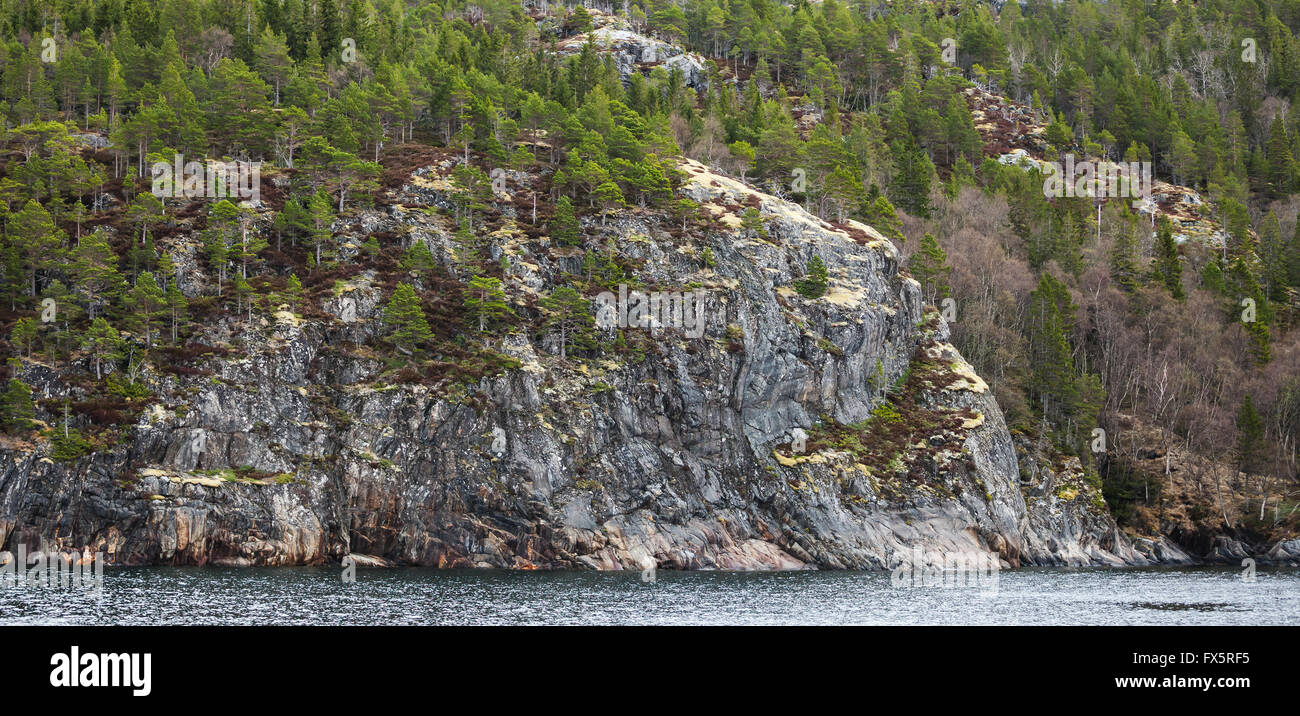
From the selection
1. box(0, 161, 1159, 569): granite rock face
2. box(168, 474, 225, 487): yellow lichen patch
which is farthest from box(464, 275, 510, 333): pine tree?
box(168, 474, 225, 487): yellow lichen patch

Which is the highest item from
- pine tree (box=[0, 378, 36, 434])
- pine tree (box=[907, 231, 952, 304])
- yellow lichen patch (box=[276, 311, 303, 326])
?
pine tree (box=[907, 231, 952, 304])

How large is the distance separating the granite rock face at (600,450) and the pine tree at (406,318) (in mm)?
2495

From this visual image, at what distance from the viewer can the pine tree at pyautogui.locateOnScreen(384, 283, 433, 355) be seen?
252 ft

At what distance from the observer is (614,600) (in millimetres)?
52656

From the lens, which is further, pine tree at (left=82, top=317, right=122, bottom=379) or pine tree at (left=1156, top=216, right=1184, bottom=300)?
pine tree at (left=1156, top=216, right=1184, bottom=300)

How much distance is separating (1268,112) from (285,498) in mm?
152344

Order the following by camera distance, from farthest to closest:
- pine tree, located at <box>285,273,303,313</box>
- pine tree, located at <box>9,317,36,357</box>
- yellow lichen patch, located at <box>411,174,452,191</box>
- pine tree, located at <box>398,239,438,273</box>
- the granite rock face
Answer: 1. yellow lichen patch, located at <box>411,174,452,191</box>
2. pine tree, located at <box>398,239,438,273</box>
3. pine tree, located at <box>285,273,303,313</box>
4. pine tree, located at <box>9,317,36,357</box>
5. the granite rock face

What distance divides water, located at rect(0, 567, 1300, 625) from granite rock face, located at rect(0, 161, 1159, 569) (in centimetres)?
469

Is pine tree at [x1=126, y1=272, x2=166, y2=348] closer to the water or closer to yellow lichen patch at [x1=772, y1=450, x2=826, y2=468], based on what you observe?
the water

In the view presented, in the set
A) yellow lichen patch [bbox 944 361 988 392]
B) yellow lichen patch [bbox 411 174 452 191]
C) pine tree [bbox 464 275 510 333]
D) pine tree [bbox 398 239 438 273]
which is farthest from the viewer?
yellow lichen patch [bbox 411 174 452 191]

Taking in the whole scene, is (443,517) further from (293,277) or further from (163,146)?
(163,146)

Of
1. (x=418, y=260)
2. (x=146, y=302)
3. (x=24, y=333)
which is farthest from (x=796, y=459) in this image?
(x=24, y=333)

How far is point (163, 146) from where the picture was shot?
90.6 metres

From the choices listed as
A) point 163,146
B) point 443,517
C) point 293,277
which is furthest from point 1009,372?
point 163,146
